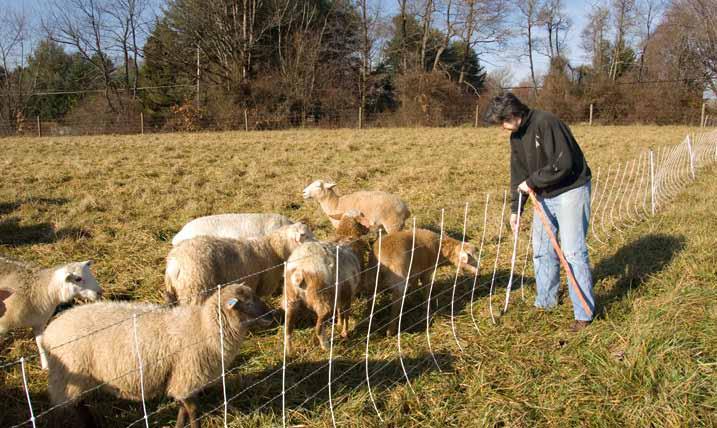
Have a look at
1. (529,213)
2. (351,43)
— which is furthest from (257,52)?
(529,213)

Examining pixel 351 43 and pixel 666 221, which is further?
pixel 351 43

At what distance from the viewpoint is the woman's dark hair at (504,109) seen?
4.00 metres

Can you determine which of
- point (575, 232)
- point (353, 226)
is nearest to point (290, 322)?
point (353, 226)

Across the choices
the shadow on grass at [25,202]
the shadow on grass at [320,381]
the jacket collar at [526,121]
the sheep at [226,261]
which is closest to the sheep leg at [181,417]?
the shadow on grass at [320,381]

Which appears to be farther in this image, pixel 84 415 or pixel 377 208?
pixel 377 208

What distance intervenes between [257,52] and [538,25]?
2533cm

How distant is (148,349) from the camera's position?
121 inches

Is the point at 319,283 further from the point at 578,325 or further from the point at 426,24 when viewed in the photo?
the point at 426,24

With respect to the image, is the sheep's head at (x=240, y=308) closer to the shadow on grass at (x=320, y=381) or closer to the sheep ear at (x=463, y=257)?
the shadow on grass at (x=320, y=381)

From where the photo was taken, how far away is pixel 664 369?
3.35 m

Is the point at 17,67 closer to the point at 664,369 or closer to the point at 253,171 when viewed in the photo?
the point at 253,171

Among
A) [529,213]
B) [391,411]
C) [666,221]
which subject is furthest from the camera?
[529,213]

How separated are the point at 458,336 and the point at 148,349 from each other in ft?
8.24

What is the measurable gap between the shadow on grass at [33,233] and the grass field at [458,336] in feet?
0.10
